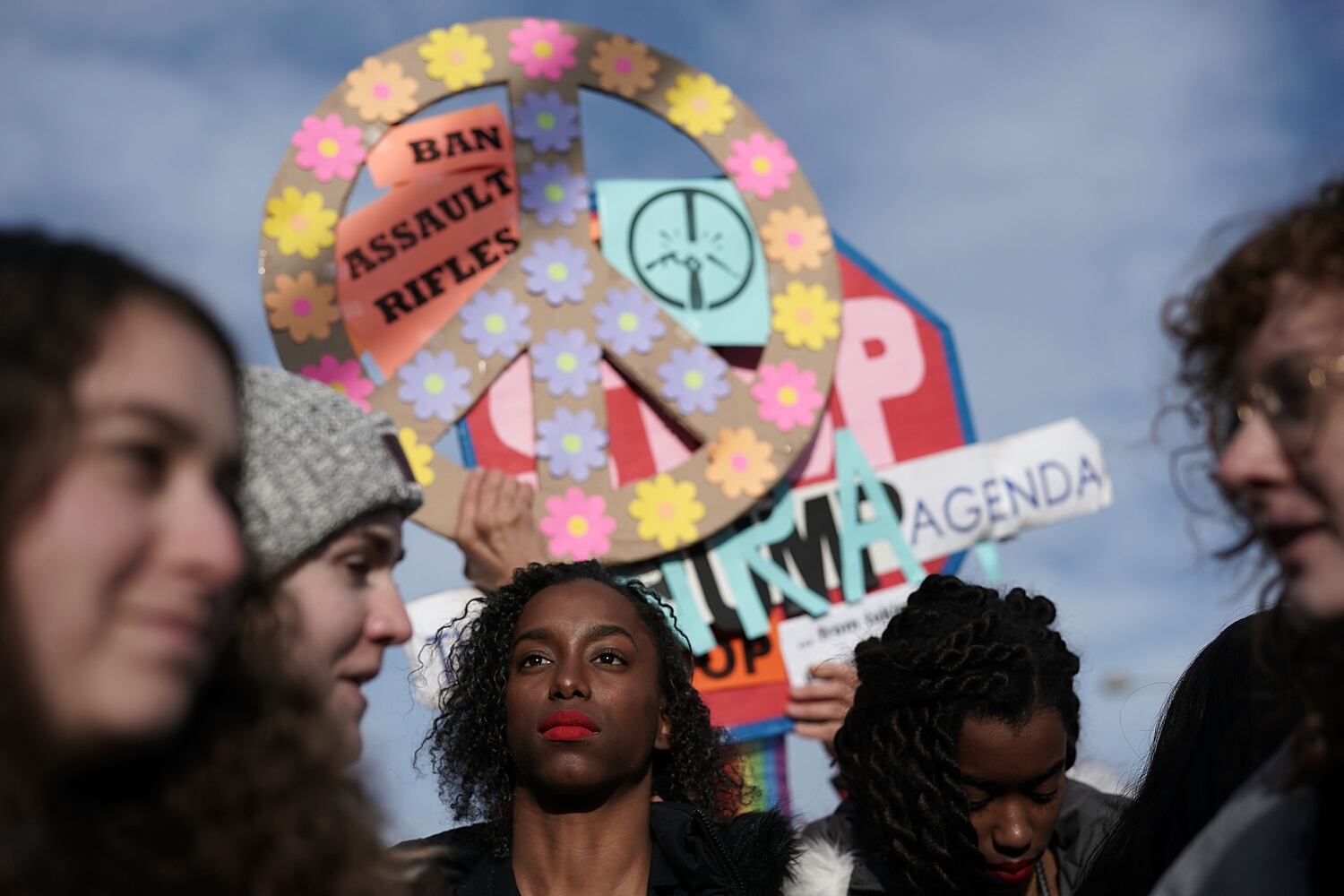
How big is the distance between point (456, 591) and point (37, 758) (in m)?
3.06

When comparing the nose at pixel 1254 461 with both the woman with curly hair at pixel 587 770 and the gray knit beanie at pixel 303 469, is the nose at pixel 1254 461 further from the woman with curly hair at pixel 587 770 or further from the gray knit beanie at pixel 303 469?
the woman with curly hair at pixel 587 770

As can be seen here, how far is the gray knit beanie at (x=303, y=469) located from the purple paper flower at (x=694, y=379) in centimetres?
285

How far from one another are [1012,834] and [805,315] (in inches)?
96.6

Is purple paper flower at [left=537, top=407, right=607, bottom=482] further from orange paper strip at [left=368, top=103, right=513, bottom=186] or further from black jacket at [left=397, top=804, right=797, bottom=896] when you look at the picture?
black jacket at [left=397, top=804, right=797, bottom=896]

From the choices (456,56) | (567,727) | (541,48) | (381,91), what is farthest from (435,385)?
(567,727)

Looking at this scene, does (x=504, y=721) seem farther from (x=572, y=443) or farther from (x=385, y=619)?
(x=572, y=443)

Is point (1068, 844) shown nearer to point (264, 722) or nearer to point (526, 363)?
point (264, 722)

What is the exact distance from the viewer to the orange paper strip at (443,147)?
4227 mm

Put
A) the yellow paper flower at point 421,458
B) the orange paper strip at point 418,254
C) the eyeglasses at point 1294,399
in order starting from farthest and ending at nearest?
the orange paper strip at point 418,254 → the yellow paper flower at point 421,458 → the eyeglasses at point 1294,399

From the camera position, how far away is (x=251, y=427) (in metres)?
1.32

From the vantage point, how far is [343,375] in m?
3.98

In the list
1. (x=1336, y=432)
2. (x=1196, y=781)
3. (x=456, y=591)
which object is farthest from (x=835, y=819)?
(x=1336, y=432)

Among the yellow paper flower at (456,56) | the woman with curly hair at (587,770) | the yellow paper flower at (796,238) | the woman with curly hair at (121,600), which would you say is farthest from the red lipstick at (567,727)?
the yellow paper flower at (456,56)

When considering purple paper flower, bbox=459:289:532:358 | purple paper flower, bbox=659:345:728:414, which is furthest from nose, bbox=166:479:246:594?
purple paper flower, bbox=659:345:728:414
